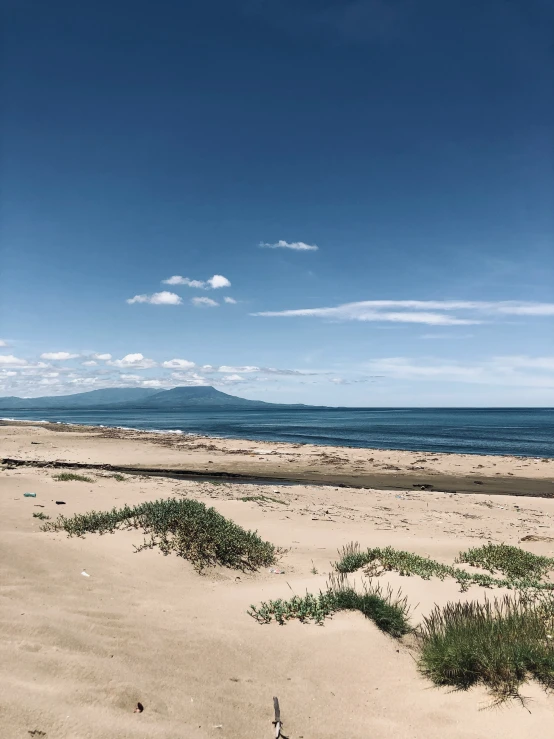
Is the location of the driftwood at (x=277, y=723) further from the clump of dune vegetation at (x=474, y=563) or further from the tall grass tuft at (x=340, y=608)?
the clump of dune vegetation at (x=474, y=563)

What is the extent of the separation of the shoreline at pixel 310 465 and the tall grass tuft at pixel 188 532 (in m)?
14.7

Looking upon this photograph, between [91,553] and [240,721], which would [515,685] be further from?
[91,553]

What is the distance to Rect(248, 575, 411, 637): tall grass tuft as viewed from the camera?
5629 mm

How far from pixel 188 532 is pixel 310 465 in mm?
22862

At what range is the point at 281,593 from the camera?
6.98 meters

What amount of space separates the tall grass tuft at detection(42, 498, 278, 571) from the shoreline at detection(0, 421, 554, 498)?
14.7 m

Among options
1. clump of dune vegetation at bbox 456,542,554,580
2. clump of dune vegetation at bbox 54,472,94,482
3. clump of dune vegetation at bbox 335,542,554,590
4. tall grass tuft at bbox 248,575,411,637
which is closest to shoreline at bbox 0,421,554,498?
clump of dune vegetation at bbox 54,472,94,482

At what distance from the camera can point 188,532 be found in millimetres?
8508

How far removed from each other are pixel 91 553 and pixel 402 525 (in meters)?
9.77

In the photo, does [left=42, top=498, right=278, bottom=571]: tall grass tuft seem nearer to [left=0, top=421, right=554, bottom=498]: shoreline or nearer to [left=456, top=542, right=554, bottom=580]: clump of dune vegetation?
[left=456, top=542, right=554, bottom=580]: clump of dune vegetation

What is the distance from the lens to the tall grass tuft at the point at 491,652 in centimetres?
420

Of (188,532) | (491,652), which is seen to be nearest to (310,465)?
(188,532)

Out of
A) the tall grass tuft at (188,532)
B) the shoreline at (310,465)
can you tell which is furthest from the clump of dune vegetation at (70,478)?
the tall grass tuft at (188,532)

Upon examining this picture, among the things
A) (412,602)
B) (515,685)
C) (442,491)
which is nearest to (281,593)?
(412,602)
